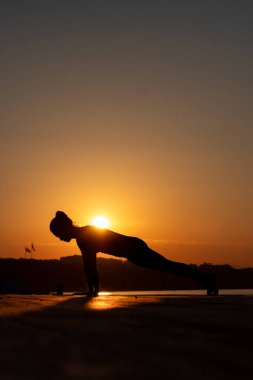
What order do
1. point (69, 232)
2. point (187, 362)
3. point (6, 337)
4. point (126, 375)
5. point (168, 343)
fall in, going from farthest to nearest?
1. point (69, 232)
2. point (6, 337)
3. point (168, 343)
4. point (187, 362)
5. point (126, 375)

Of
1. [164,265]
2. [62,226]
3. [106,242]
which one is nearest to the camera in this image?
[62,226]

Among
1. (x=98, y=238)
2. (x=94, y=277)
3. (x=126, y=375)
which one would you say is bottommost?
(x=126, y=375)

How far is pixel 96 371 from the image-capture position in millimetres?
2170

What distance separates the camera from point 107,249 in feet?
43.1

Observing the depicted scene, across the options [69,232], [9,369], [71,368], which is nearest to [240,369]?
[71,368]

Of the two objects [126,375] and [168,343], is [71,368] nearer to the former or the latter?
[126,375]

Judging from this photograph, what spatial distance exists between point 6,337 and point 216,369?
1.48 metres

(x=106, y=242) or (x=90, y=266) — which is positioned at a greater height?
(x=106, y=242)

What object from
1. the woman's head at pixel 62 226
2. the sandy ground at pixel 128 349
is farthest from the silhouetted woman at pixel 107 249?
the sandy ground at pixel 128 349

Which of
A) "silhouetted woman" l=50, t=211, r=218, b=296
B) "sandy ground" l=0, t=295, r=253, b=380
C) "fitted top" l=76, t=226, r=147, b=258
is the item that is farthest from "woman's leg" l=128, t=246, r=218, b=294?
"sandy ground" l=0, t=295, r=253, b=380

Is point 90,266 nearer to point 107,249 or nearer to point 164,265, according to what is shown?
point 107,249

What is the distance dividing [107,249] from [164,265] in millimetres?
1396

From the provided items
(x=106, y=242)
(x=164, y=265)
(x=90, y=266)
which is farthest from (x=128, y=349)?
(x=164, y=265)

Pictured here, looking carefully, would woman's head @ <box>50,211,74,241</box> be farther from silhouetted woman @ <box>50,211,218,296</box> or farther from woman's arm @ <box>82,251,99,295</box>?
woman's arm @ <box>82,251,99,295</box>
